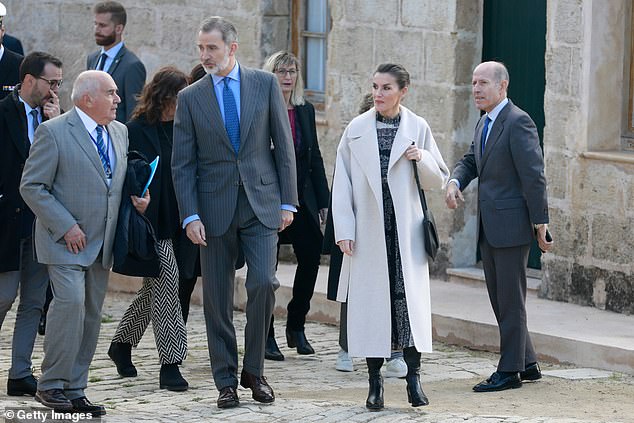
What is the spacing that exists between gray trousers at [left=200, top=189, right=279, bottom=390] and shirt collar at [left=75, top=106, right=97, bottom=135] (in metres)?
0.87

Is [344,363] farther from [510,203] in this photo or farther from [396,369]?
[510,203]

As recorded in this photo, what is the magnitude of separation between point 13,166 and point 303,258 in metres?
2.21

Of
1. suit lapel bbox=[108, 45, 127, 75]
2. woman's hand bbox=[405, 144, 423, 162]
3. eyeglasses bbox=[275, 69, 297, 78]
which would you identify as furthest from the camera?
suit lapel bbox=[108, 45, 127, 75]

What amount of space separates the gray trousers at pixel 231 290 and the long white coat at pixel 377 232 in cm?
43

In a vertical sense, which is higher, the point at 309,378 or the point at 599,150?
the point at 599,150

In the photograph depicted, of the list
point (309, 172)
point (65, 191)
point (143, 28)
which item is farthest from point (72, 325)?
point (143, 28)

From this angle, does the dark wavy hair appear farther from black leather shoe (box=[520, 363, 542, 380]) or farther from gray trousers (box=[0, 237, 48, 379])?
black leather shoe (box=[520, 363, 542, 380])

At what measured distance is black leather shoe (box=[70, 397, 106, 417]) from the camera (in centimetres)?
781

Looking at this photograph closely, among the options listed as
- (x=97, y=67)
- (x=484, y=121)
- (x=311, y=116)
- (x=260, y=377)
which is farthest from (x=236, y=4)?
(x=260, y=377)

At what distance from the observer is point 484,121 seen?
28.9 ft

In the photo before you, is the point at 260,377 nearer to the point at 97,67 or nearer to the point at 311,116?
the point at 311,116

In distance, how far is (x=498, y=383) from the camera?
8617 millimetres

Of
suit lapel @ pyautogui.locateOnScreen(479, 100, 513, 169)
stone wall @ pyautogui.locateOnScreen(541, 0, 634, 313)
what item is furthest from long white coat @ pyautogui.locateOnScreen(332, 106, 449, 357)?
stone wall @ pyautogui.locateOnScreen(541, 0, 634, 313)

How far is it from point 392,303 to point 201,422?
1.26m
